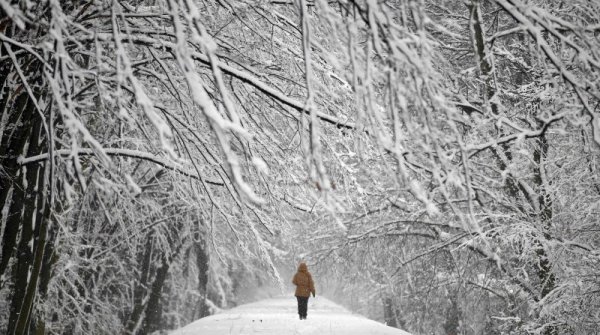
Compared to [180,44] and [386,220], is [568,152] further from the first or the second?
[180,44]

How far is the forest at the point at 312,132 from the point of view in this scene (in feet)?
6.53

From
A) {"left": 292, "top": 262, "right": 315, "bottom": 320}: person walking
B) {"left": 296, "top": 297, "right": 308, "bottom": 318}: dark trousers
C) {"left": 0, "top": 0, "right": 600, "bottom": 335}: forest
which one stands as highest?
{"left": 0, "top": 0, "right": 600, "bottom": 335}: forest

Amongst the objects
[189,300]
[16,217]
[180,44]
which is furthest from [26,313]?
[189,300]

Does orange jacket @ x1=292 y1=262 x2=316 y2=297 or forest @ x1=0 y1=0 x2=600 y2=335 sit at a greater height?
forest @ x1=0 y1=0 x2=600 y2=335

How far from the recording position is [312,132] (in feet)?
6.00

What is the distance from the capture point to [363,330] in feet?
26.5

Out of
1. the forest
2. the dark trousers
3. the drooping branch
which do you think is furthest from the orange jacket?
the drooping branch

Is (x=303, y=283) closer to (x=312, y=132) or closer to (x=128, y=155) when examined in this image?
(x=128, y=155)

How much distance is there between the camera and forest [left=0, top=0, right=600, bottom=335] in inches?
78.3

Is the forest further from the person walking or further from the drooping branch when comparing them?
the person walking

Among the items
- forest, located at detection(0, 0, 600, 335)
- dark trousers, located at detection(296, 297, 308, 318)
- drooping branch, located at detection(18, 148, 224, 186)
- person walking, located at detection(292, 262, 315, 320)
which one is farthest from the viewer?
person walking, located at detection(292, 262, 315, 320)

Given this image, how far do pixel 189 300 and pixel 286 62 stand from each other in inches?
901

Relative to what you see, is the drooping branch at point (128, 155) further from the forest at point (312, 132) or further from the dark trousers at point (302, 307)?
the dark trousers at point (302, 307)

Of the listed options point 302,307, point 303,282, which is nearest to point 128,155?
point 302,307
